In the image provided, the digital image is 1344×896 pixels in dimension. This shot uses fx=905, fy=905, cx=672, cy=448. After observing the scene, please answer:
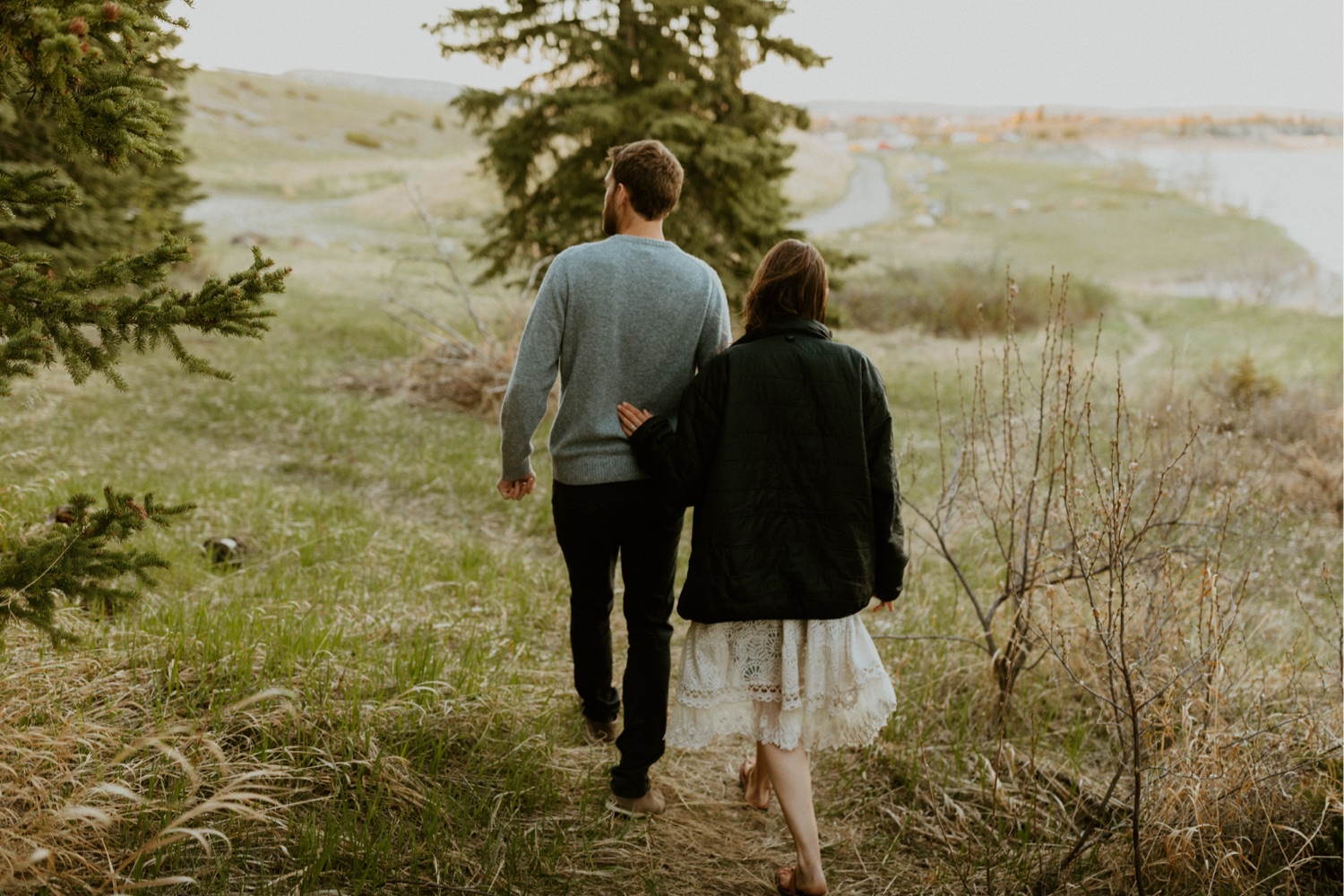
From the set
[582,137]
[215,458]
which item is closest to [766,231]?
[582,137]

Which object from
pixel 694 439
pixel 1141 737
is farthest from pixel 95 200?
pixel 1141 737

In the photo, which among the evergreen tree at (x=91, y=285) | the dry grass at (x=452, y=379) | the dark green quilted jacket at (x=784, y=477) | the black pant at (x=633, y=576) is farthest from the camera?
the dry grass at (x=452, y=379)

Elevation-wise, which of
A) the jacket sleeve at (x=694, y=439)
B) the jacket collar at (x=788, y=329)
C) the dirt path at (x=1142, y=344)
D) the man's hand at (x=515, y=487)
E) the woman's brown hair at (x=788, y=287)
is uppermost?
the woman's brown hair at (x=788, y=287)

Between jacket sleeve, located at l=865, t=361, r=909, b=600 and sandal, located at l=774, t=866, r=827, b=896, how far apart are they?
3.34ft

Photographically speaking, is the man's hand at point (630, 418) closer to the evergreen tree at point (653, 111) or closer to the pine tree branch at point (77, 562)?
the pine tree branch at point (77, 562)

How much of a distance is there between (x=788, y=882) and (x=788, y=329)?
1.83m

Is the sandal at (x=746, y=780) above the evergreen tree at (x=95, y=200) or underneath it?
underneath

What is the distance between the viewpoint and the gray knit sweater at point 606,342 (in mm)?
3121

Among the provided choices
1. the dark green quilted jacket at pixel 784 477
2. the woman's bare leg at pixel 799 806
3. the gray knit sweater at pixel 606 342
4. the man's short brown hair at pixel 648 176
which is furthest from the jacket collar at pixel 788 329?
the woman's bare leg at pixel 799 806

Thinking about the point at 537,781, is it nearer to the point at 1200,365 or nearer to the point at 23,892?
the point at 23,892

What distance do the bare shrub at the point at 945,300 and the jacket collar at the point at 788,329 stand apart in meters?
16.8

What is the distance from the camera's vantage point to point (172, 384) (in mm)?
11203

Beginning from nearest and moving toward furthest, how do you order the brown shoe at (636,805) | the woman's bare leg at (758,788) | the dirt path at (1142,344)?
the brown shoe at (636,805) → the woman's bare leg at (758,788) → the dirt path at (1142,344)

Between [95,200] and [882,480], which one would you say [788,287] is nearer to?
[882,480]
